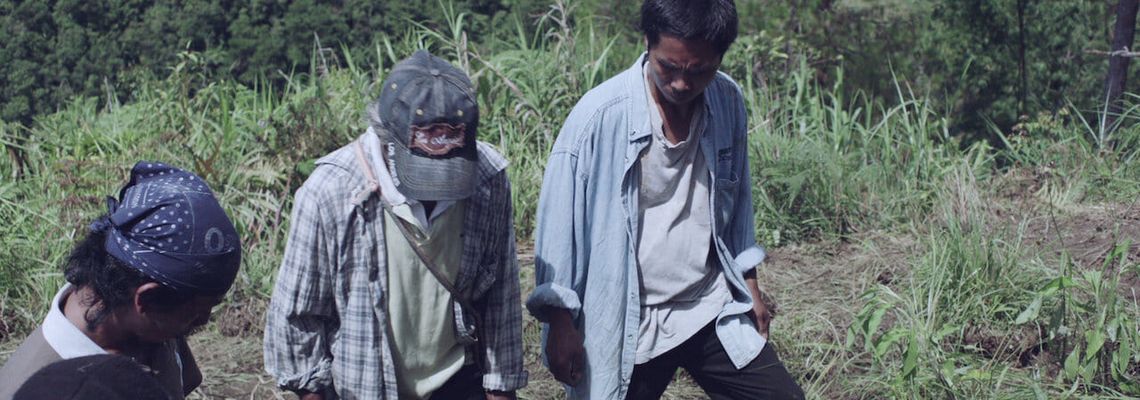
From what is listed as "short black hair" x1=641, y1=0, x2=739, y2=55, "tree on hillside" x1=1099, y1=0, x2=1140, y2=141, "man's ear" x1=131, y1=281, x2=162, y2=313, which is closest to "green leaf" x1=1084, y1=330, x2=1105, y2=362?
"short black hair" x1=641, y1=0, x2=739, y2=55

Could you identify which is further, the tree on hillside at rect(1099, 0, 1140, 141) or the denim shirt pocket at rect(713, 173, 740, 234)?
the tree on hillside at rect(1099, 0, 1140, 141)

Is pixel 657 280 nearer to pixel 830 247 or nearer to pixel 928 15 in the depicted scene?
pixel 830 247

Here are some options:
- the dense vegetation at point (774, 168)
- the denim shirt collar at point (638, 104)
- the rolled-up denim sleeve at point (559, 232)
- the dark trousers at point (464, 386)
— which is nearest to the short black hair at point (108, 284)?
the dark trousers at point (464, 386)

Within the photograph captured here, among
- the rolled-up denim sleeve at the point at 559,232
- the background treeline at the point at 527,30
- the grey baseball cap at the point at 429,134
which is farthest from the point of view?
the background treeline at the point at 527,30

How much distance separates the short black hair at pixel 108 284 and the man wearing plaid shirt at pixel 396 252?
601mm

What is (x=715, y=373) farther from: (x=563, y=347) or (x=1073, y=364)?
(x=1073, y=364)

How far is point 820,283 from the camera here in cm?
521

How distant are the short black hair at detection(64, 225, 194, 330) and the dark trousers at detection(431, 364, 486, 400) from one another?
93 centimetres

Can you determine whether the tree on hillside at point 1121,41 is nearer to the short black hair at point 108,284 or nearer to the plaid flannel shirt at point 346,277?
the plaid flannel shirt at point 346,277

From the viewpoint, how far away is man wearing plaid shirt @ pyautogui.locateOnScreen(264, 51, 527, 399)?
255cm

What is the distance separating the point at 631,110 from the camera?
9.40 ft

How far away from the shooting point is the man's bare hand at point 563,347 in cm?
290

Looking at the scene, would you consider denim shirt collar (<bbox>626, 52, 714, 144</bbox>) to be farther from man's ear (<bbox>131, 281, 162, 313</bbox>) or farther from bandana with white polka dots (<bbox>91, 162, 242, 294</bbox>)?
man's ear (<bbox>131, 281, 162, 313</bbox>)

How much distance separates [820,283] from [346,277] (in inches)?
120
